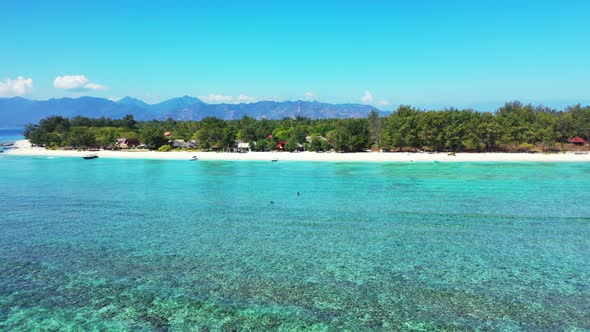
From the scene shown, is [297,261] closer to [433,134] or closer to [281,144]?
[433,134]

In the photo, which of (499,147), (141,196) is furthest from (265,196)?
(499,147)

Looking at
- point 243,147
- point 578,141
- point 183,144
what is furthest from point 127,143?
point 578,141

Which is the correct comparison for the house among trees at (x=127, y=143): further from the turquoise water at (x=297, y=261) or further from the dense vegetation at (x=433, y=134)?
the turquoise water at (x=297, y=261)

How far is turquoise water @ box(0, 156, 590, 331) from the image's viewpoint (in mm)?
12844

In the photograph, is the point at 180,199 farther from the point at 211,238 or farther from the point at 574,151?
the point at 574,151

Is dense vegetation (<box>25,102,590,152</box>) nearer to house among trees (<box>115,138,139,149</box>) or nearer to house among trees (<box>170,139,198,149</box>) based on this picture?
house among trees (<box>170,139,198,149</box>)

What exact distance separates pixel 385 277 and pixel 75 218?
2307cm

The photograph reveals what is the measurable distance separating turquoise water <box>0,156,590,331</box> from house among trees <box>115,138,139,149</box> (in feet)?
235

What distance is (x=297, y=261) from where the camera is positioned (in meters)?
18.2

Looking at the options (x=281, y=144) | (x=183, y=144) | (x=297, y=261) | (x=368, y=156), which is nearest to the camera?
(x=297, y=261)

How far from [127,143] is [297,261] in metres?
102

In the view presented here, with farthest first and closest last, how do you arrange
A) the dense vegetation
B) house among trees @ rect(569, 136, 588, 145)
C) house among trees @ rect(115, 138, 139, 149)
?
house among trees @ rect(115, 138, 139, 149)
house among trees @ rect(569, 136, 588, 145)
the dense vegetation

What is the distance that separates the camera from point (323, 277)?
634 inches

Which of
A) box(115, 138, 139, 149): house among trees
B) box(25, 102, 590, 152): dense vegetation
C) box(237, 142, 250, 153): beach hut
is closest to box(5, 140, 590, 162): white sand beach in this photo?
box(25, 102, 590, 152): dense vegetation
